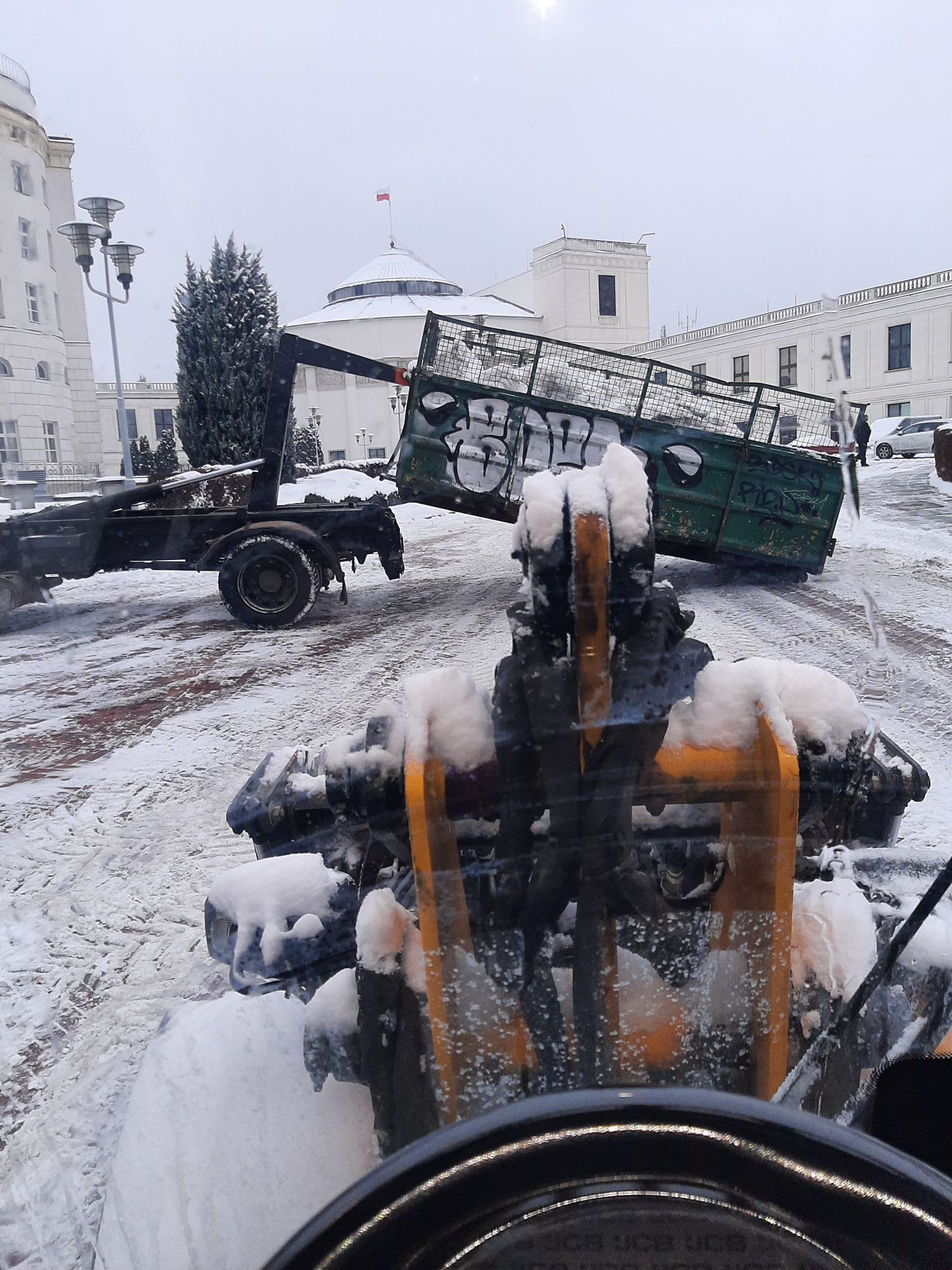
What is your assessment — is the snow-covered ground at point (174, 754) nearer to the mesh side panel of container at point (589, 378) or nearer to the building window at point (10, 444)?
the mesh side panel of container at point (589, 378)

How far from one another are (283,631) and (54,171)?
459 centimetres

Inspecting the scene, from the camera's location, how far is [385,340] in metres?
3.86

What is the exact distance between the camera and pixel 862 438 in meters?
1.75

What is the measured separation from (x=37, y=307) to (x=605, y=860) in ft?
8.98

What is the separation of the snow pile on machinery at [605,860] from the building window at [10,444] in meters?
3.14

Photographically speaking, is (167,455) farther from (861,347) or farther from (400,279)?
(861,347)

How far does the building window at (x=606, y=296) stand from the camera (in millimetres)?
2527

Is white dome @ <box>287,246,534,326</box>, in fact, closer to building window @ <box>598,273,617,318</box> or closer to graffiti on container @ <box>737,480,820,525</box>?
building window @ <box>598,273,617,318</box>

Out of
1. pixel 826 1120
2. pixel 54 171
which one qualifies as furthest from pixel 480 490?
pixel 826 1120

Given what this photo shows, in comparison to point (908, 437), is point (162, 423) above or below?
above

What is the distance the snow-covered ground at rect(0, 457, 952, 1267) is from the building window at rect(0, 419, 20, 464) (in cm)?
151

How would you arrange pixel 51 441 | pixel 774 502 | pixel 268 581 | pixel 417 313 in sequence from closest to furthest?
pixel 417 313 < pixel 51 441 < pixel 774 502 < pixel 268 581

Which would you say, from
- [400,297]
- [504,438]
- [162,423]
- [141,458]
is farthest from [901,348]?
[504,438]

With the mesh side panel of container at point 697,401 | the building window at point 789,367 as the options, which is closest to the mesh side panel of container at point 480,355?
the mesh side panel of container at point 697,401
